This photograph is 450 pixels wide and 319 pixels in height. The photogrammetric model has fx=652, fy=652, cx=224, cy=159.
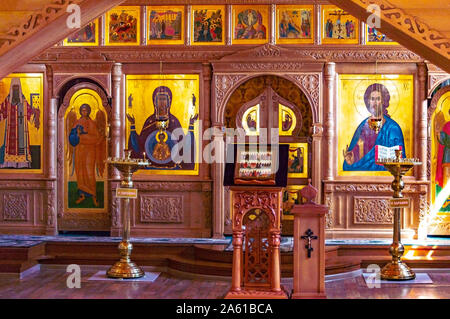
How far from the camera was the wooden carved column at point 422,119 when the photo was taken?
9633mm

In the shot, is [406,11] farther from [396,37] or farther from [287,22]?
[287,22]

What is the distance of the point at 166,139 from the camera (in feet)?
32.9

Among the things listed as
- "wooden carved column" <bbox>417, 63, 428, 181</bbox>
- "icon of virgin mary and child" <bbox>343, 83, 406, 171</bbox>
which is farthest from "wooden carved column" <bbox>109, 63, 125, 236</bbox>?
"wooden carved column" <bbox>417, 63, 428, 181</bbox>

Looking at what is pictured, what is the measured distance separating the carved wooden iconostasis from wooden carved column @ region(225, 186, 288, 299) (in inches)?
118

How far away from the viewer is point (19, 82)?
1020 centimetres

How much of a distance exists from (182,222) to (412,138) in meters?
3.69

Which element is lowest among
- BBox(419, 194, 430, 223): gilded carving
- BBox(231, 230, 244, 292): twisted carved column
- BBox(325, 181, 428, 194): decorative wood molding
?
BBox(231, 230, 244, 292): twisted carved column

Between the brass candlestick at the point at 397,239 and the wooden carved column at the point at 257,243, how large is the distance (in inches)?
77.7

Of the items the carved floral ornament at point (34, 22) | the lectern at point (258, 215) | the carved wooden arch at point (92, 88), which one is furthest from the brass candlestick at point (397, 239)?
the carved wooden arch at point (92, 88)

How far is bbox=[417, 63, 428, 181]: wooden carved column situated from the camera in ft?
31.6

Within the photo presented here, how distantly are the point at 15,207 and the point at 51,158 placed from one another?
960mm

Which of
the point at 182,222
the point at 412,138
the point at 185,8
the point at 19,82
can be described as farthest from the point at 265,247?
the point at 19,82

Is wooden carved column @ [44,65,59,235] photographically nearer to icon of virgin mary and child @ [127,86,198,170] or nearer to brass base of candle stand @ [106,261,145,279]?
icon of virgin mary and child @ [127,86,198,170]

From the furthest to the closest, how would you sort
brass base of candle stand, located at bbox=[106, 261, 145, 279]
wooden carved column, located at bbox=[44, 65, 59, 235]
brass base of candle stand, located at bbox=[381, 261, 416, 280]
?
wooden carved column, located at bbox=[44, 65, 59, 235], brass base of candle stand, located at bbox=[106, 261, 145, 279], brass base of candle stand, located at bbox=[381, 261, 416, 280]
